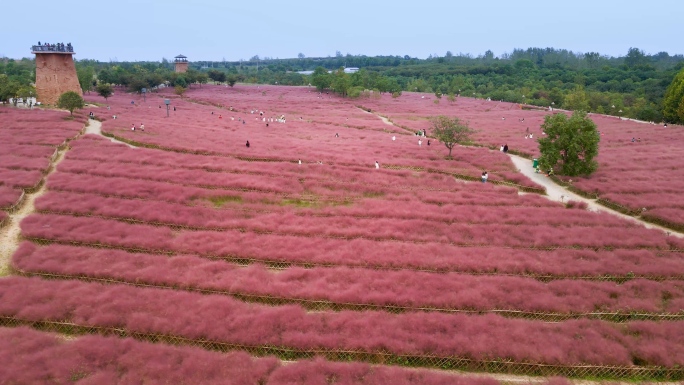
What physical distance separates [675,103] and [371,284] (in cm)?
8412

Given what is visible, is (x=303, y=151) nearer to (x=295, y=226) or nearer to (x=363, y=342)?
(x=295, y=226)

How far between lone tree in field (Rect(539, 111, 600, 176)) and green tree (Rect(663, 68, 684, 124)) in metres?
48.9

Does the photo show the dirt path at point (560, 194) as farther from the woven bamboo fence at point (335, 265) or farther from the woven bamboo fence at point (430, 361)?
the woven bamboo fence at point (430, 361)

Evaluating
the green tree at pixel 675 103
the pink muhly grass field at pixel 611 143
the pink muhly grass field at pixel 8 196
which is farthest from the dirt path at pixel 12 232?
the green tree at pixel 675 103

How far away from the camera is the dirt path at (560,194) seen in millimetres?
31703

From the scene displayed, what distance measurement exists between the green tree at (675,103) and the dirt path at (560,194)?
4764 cm

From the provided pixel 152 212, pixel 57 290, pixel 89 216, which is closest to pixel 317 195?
pixel 152 212

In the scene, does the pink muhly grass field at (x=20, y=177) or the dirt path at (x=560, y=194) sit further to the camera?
the pink muhly grass field at (x=20, y=177)

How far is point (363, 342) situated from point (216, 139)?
42.6 m

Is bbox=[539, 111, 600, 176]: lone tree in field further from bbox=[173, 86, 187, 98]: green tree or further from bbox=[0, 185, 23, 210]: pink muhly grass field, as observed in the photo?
bbox=[173, 86, 187, 98]: green tree

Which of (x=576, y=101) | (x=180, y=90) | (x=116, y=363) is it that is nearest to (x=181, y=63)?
(x=180, y=90)

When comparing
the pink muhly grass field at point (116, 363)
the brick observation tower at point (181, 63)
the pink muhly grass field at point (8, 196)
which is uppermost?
the brick observation tower at point (181, 63)

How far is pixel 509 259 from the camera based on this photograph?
992 inches

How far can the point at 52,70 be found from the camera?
74688mm
